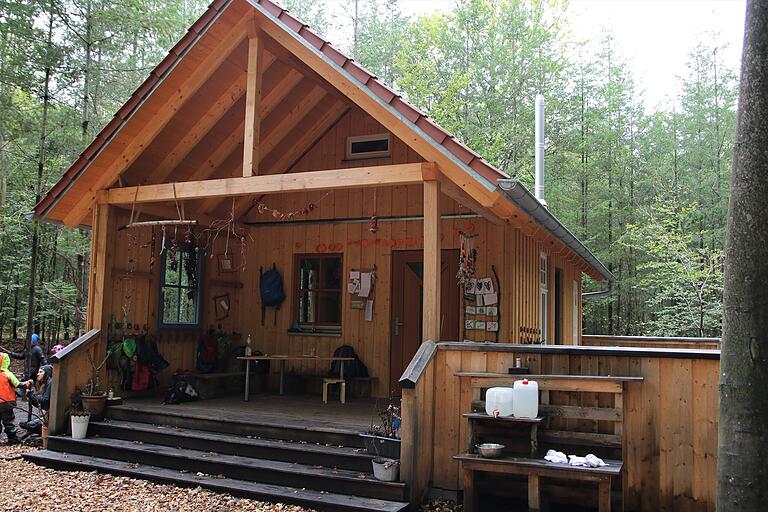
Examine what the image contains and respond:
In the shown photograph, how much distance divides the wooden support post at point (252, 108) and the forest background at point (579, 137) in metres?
11.3

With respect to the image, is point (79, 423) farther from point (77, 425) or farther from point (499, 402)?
point (499, 402)

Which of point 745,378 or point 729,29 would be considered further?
point 729,29

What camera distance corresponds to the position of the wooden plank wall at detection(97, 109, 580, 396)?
26.5ft

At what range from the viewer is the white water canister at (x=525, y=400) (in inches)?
198

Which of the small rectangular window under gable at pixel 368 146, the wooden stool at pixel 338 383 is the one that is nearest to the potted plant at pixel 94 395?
the wooden stool at pixel 338 383

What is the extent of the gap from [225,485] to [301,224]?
464cm

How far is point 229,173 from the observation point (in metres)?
8.95

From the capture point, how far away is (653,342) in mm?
14242

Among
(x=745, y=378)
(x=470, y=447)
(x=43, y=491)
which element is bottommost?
(x=43, y=491)

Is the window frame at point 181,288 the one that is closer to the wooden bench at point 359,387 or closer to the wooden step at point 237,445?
the wooden step at point 237,445

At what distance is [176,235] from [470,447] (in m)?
5.28

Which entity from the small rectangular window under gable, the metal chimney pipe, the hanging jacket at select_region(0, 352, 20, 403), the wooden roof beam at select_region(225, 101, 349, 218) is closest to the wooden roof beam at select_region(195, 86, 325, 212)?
the wooden roof beam at select_region(225, 101, 349, 218)

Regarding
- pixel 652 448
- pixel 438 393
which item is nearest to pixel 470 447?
pixel 438 393

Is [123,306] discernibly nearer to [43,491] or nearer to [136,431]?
[136,431]
